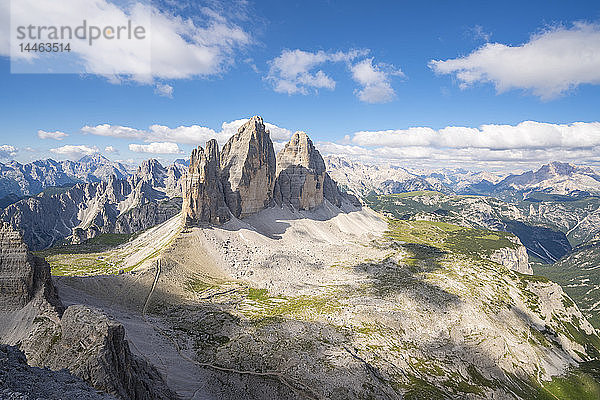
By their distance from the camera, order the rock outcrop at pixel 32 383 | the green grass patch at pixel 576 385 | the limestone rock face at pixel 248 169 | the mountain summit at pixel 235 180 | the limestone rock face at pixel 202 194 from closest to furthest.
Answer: the rock outcrop at pixel 32 383 → the green grass patch at pixel 576 385 → the limestone rock face at pixel 202 194 → the mountain summit at pixel 235 180 → the limestone rock face at pixel 248 169

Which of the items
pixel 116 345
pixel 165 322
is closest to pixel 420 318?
pixel 165 322

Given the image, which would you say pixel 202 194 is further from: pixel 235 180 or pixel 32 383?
pixel 32 383

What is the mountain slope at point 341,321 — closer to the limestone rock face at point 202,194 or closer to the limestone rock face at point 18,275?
the limestone rock face at point 202,194

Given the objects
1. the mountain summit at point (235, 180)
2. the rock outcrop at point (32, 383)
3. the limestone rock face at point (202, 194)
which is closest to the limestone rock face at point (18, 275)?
the rock outcrop at point (32, 383)

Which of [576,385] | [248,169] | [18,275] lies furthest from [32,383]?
[248,169]

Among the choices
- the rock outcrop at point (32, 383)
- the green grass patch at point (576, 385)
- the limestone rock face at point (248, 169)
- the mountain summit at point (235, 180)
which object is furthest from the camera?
the limestone rock face at point (248, 169)

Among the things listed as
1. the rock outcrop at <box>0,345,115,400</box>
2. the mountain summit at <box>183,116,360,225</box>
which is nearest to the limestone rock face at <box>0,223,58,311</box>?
the rock outcrop at <box>0,345,115,400</box>
